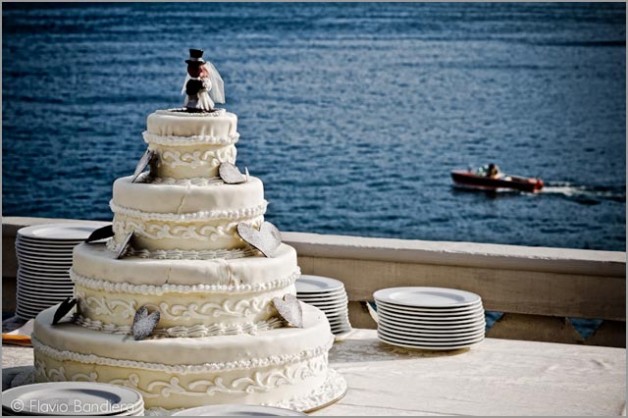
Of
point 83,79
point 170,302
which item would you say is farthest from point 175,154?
point 83,79

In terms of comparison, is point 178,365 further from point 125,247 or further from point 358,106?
point 358,106

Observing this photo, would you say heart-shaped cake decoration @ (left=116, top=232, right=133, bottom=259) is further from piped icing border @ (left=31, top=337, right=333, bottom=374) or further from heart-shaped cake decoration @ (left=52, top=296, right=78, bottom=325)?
piped icing border @ (left=31, top=337, right=333, bottom=374)

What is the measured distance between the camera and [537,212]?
136ft

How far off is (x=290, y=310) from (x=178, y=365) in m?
0.56

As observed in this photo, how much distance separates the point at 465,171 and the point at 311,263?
40885mm

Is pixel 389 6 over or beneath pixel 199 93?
over

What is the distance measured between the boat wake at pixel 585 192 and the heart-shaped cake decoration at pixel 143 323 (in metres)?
38.9

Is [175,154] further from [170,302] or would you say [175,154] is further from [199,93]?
[170,302]

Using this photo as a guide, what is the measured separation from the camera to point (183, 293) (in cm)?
450

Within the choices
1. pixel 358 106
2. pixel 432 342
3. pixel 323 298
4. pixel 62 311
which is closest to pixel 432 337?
pixel 432 342

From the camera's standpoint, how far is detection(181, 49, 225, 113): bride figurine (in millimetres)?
4779

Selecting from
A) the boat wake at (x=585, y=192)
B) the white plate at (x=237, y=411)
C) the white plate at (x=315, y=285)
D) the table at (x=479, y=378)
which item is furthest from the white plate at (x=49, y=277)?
the boat wake at (x=585, y=192)

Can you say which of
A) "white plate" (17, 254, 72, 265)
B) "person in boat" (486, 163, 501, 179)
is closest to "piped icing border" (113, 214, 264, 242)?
"white plate" (17, 254, 72, 265)

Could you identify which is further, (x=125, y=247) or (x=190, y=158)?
(x=190, y=158)
